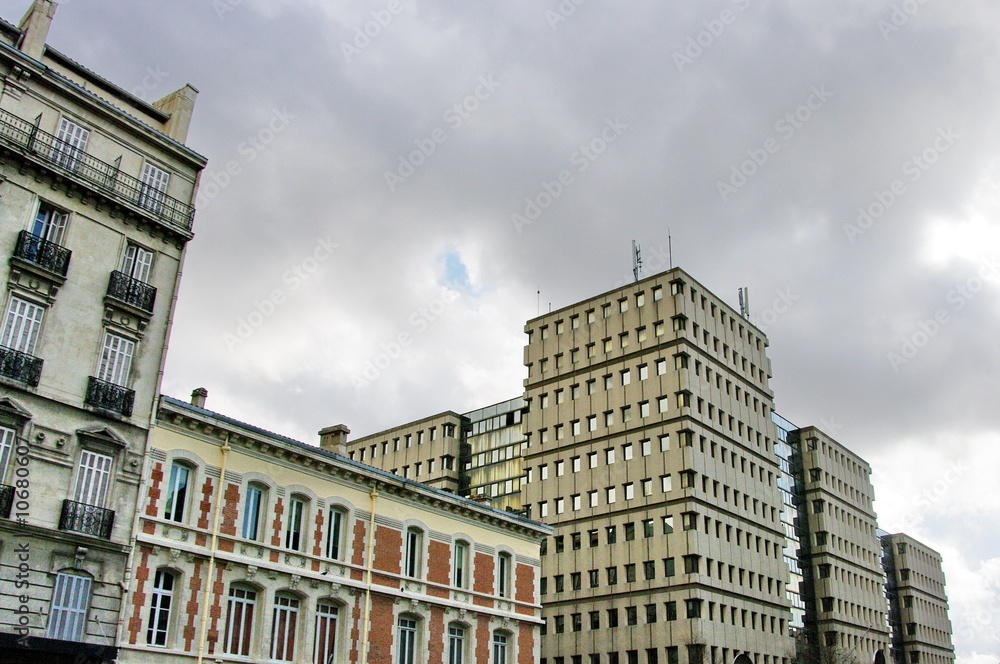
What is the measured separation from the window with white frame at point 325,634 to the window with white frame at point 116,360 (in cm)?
1210

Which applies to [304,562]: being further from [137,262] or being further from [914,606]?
[914,606]

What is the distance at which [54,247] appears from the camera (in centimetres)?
3008

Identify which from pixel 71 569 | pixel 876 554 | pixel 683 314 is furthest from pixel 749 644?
pixel 71 569

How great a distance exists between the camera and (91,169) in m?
31.8

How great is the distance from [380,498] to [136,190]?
53.7 feet

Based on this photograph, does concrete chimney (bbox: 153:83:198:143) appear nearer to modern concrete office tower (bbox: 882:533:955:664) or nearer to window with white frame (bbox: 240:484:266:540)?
window with white frame (bbox: 240:484:266:540)

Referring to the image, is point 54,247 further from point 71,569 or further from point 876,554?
point 876,554

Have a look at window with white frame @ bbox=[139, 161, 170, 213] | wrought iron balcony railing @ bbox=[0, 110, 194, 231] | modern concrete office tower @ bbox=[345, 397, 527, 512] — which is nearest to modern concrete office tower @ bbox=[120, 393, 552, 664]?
wrought iron balcony railing @ bbox=[0, 110, 194, 231]

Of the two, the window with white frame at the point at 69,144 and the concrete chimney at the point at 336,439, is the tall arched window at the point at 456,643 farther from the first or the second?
the window with white frame at the point at 69,144

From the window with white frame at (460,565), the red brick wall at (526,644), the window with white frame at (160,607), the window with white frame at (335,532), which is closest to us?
the window with white frame at (160,607)

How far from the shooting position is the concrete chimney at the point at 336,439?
1794 inches

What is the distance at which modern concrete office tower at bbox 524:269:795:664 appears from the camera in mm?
68125

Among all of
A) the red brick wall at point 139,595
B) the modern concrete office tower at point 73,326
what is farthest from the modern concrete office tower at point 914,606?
the modern concrete office tower at point 73,326

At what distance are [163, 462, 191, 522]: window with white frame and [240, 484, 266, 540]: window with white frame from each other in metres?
2.60
